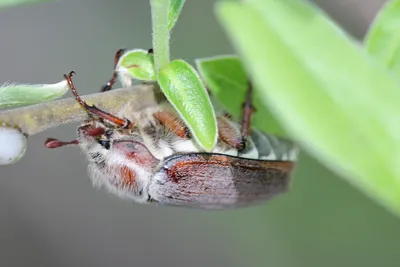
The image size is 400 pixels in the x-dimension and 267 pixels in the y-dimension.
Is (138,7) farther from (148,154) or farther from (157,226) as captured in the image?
(148,154)

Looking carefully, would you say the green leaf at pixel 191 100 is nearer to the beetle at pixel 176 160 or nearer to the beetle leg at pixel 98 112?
the beetle leg at pixel 98 112

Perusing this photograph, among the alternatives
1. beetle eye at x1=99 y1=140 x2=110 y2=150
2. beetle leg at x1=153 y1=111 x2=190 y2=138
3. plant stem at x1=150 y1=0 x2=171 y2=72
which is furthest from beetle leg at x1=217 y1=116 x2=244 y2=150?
plant stem at x1=150 y1=0 x2=171 y2=72

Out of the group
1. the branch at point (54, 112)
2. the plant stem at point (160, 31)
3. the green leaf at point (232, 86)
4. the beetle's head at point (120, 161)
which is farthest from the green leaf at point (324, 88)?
the beetle's head at point (120, 161)

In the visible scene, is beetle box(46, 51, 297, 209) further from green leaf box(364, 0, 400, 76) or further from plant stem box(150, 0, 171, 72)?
green leaf box(364, 0, 400, 76)

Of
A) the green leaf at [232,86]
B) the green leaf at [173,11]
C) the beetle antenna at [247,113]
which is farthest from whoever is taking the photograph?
the beetle antenna at [247,113]

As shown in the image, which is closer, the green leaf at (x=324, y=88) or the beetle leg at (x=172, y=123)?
the green leaf at (x=324, y=88)

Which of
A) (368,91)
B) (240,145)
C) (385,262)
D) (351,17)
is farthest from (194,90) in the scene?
(385,262)

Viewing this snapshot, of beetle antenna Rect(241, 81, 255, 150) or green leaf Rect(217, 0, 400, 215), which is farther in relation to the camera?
beetle antenna Rect(241, 81, 255, 150)
